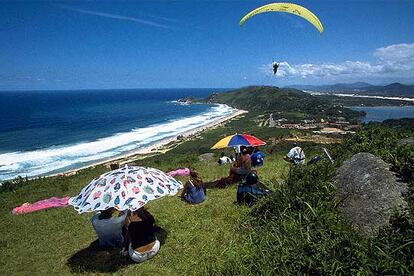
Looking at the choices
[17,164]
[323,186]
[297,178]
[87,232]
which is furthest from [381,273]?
[17,164]

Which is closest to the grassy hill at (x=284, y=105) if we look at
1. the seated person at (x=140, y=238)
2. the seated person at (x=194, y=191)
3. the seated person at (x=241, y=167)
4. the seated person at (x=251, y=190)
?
the seated person at (x=241, y=167)

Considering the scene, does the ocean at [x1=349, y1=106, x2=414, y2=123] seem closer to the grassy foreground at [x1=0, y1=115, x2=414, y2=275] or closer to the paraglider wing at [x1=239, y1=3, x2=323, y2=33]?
the paraglider wing at [x1=239, y1=3, x2=323, y2=33]

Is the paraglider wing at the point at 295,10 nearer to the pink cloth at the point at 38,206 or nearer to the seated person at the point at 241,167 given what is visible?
the seated person at the point at 241,167

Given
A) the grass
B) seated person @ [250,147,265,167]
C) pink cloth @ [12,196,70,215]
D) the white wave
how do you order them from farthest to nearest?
the white wave
seated person @ [250,147,265,167]
pink cloth @ [12,196,70,215]
the grass

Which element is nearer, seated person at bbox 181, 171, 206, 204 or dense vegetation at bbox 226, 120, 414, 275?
dense vegetation at bbox 226, 120, 414, 275

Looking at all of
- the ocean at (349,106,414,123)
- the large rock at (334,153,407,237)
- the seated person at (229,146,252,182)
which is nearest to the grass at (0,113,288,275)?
the seated person at (229,146,252,182)
